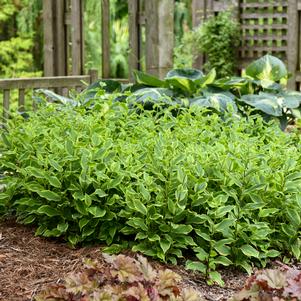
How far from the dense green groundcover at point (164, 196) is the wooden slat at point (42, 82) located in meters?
1.85

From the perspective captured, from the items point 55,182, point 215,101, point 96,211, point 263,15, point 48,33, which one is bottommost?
point 96,211

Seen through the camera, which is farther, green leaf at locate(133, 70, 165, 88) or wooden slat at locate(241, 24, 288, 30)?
wooden slat at locate(241, 24, 288, 30)

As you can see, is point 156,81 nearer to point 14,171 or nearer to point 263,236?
point 14,171

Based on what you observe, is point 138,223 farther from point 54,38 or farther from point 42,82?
point 54,38

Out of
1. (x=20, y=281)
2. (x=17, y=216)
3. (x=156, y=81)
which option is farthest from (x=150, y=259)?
(x=156, y=81)

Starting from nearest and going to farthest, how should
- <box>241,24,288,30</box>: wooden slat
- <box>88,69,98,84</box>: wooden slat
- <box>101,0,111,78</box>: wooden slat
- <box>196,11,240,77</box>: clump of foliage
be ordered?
<box>101,0,111,78</box>: wooden slat
<box>88,69,98,84</box>: wooden slat
<box>241,24,288,30</box>: wooden slat
<box>196,11,240,77</box>: clump of foliage

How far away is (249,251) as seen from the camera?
11.3 feet

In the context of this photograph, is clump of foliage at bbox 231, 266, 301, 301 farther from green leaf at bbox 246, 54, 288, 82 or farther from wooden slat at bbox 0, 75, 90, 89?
green leaf at bbox 246, 54, 288, 82

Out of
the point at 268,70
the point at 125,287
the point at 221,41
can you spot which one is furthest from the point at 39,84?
the point at 221,41

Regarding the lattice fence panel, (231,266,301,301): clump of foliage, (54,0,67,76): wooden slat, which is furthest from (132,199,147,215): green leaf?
the lattice fence panel

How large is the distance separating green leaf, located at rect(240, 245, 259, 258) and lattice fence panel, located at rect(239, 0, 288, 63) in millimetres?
7682

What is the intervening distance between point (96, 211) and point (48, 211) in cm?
36

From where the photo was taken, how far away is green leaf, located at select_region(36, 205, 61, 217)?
3.80 metres

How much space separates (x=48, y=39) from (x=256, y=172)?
4.43 metres
